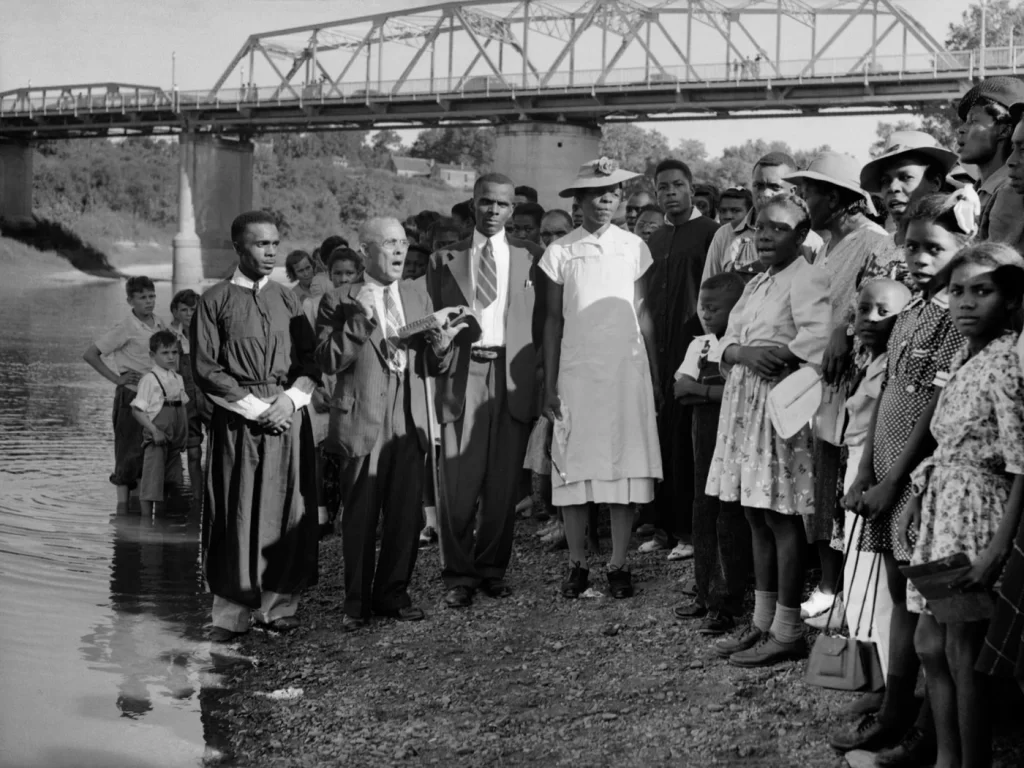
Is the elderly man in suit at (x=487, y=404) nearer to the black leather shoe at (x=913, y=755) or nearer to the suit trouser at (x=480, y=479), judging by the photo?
the suit trouser at (x=480, y=479)

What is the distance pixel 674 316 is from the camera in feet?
22.5

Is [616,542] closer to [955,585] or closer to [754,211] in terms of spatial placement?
[754,211]

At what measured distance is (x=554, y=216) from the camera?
8.61 meters

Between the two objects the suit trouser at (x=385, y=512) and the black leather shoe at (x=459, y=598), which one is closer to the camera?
the suit trouser at (x=385, y=512)

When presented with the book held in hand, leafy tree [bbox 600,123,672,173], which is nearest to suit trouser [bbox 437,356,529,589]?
the book held in hand

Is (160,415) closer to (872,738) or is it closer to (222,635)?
(222,635)

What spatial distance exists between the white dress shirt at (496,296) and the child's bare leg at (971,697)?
329 cm

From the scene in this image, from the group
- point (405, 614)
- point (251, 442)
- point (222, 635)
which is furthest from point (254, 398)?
point (405, 614)

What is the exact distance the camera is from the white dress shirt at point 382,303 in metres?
6.25

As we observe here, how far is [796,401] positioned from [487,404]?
6.57ft

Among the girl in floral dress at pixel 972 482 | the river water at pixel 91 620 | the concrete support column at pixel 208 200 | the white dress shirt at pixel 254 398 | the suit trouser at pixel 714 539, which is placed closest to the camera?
the girl in floral dress at pixel 972 482

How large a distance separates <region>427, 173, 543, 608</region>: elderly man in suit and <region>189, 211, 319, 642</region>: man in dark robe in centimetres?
77

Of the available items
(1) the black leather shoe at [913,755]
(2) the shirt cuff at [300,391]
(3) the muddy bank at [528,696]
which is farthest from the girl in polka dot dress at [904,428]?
(2) the shirt cuff at [300,391]

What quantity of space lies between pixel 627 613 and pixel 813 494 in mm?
1307
